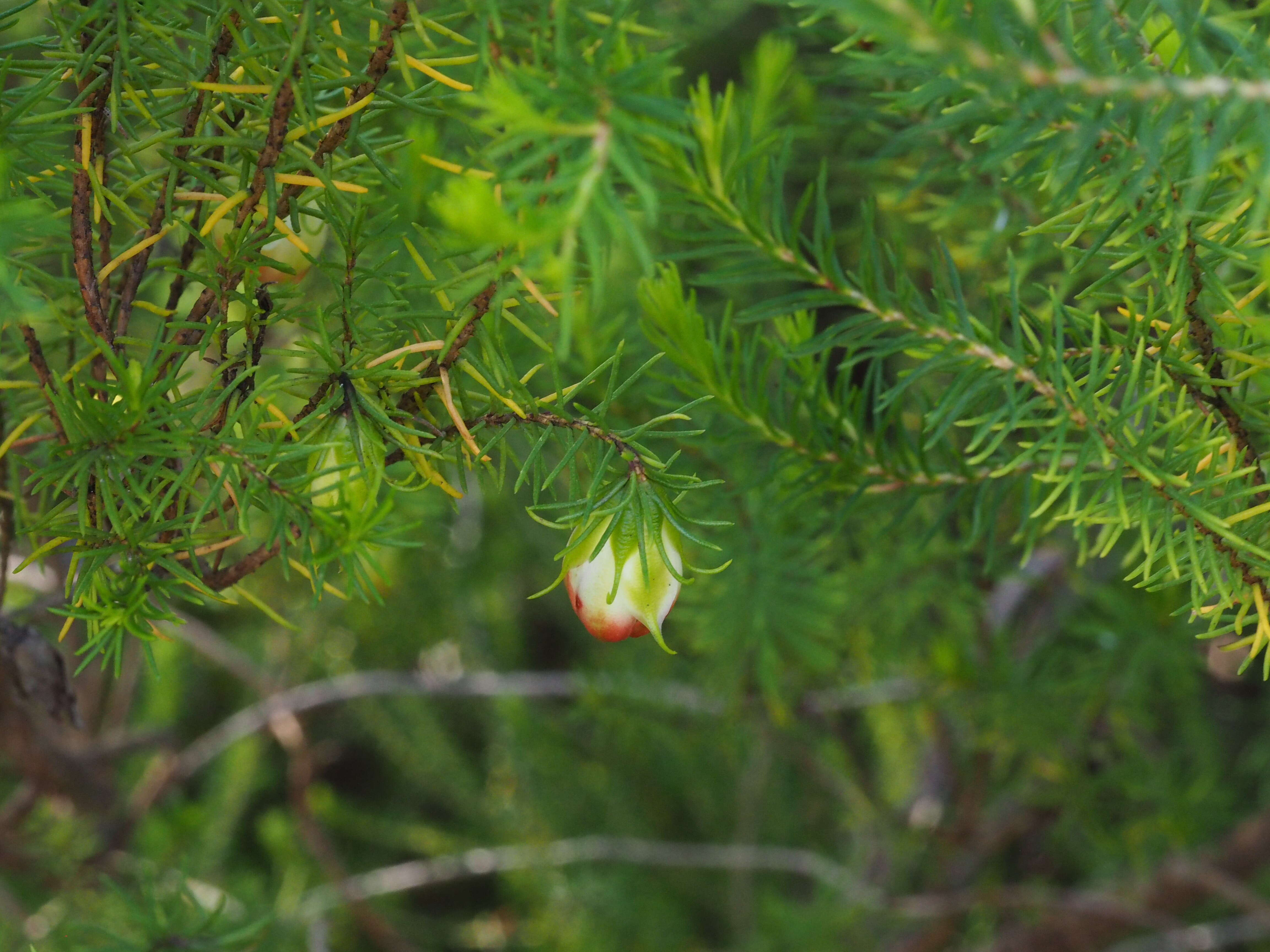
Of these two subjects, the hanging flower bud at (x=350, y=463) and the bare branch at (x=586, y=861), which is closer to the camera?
the hanging flower bud at (x=350, y=463)

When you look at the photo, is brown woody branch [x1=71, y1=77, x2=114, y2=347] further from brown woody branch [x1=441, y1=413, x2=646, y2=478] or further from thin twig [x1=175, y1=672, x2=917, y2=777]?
thin twig [x1=175, y1=672, x2=917, y2=777]

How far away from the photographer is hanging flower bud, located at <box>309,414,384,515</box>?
0.20 metres

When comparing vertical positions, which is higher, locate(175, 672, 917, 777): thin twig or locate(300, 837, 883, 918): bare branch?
locate(175, 672, 917, 777): thin twig

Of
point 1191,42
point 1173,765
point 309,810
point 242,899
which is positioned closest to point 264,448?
point 1191,42

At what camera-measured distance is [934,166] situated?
36cm

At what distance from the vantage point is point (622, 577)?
213mm

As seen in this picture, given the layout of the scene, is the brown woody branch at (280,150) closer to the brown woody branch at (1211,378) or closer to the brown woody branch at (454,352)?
the brown woody branch at (454,352)

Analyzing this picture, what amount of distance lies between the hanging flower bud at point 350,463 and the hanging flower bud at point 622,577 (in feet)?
0.16

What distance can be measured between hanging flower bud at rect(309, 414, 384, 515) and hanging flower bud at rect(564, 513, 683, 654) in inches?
1.9

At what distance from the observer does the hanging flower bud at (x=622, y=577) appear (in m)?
0.21

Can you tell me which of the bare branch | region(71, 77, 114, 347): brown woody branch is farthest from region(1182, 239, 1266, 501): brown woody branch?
the bare branch

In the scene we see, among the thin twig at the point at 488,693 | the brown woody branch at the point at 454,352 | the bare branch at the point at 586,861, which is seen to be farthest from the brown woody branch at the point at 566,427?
the bare branch at the point at 586,861

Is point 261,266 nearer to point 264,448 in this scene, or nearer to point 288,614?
point 264,448

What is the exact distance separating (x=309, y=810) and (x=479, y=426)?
52 cm
